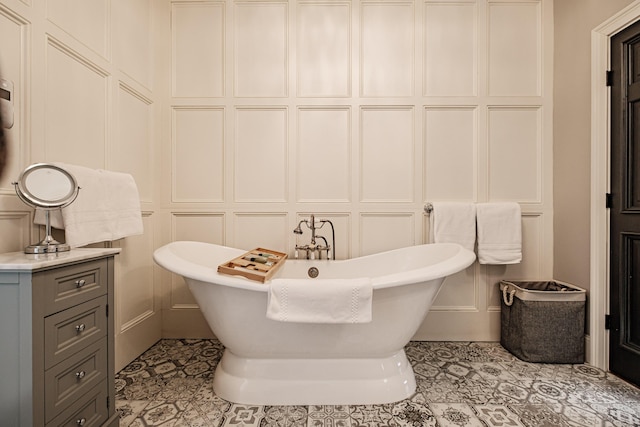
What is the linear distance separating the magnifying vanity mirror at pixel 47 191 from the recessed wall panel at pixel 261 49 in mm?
1408

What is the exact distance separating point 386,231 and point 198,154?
1504 mm

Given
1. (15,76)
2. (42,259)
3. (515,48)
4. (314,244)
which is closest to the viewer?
(42,259)

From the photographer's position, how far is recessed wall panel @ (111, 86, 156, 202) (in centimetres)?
198

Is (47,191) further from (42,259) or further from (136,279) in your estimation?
(136,279)

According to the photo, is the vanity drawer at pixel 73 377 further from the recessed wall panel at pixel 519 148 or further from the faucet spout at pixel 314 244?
the recessed wall panel at pixel 519 148

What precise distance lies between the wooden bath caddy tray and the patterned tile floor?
65 centimetres

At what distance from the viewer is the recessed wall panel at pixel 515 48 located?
2.37m

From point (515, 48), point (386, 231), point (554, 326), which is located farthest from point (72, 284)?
point (515, 48)

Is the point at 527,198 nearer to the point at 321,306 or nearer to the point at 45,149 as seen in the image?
the point at 321,306

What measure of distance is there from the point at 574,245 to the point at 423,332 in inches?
45.7

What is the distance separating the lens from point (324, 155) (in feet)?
7.90

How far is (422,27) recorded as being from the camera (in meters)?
2.37

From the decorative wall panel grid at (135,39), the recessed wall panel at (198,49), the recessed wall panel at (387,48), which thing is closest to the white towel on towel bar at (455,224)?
the recessed wall panel at (387,48)

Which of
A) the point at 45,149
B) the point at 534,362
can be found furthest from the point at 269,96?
the point at 534,362
